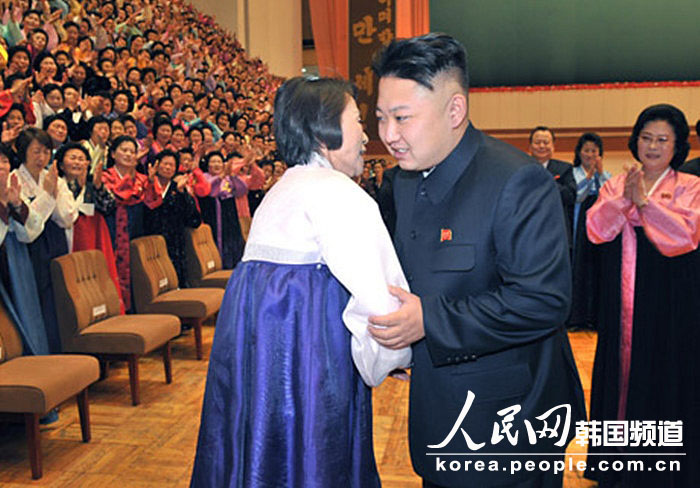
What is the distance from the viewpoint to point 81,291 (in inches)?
149

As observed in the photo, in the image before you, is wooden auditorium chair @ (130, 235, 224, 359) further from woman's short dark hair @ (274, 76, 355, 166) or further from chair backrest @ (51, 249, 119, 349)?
woman's short dark hair @ (274, 76, 355, 166)

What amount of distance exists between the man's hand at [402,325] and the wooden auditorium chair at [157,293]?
348 centimetres

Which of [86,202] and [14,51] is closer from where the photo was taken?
[86,202]

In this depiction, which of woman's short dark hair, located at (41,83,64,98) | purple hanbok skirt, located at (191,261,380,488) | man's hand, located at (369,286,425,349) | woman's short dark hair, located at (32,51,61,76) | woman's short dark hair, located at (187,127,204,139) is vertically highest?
woman's short dark hair, located at (32,51,61,76)

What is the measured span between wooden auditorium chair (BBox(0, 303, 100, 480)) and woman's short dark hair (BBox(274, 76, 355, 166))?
1.91m

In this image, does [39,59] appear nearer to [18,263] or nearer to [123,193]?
[123,193]

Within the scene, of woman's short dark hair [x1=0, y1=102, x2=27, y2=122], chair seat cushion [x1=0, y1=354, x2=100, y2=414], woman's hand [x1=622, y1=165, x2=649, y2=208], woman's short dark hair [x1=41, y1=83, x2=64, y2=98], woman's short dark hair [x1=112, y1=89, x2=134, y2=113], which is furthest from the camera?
woman's short dark hair [x1=112, y1=89, x2=134, y2=113]

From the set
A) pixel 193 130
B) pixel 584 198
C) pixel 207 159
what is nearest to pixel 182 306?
pixel 207 159

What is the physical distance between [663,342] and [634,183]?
60 cm

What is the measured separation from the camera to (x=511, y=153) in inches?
55.1

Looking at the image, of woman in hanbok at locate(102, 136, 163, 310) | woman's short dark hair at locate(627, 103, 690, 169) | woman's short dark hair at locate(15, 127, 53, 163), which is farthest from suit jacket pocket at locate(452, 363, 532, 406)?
woman in hanbok at locate(102, 136, 163, 310)

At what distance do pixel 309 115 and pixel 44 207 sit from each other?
2612 mm

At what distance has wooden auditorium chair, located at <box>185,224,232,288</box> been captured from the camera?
5480mm

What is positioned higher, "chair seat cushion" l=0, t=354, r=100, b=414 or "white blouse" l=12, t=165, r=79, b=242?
"white blouse" l=12, t=165, r=79, b=242
